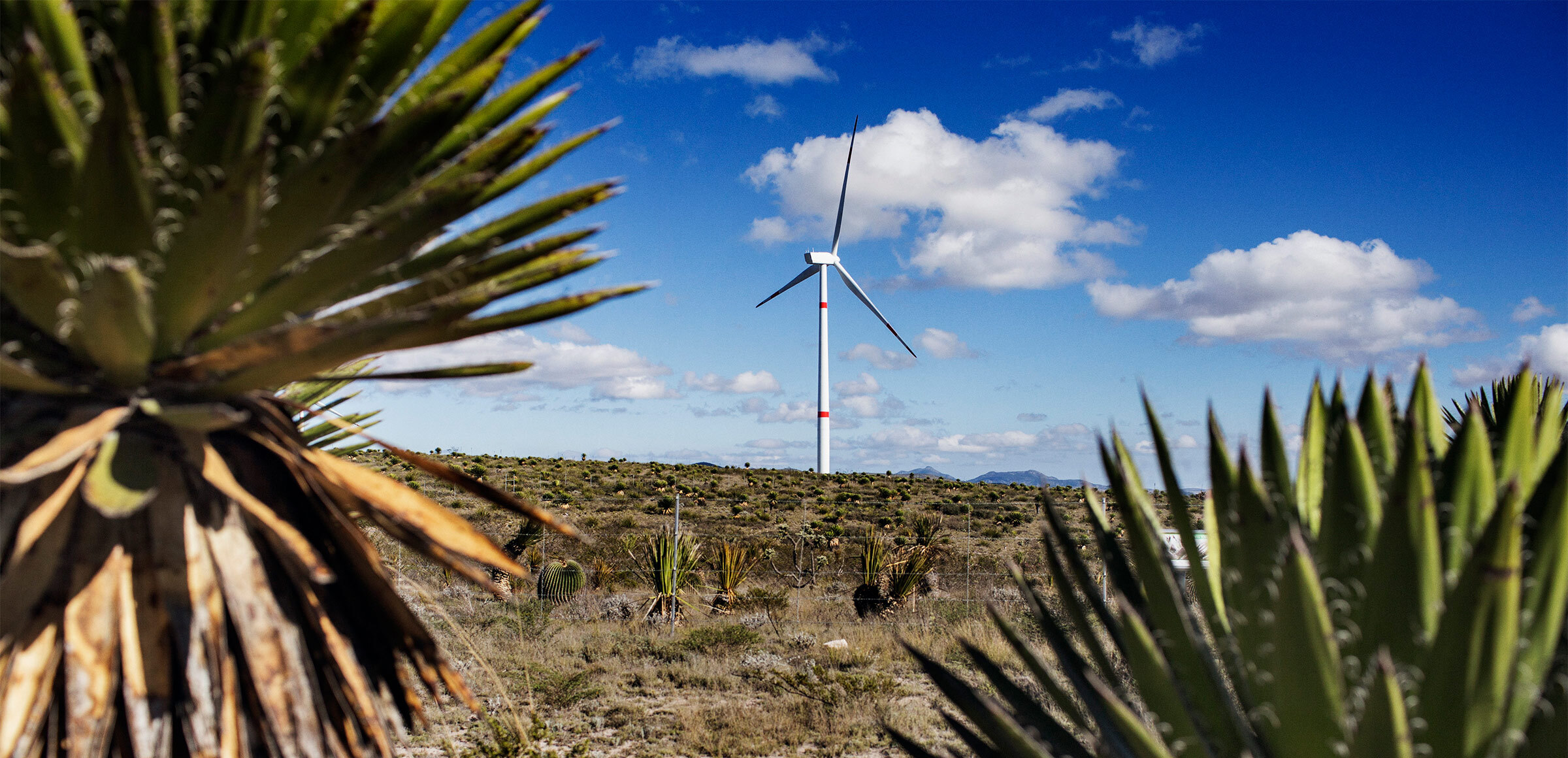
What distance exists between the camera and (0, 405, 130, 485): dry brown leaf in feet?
4.98

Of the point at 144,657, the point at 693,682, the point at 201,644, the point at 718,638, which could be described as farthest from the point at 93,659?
the point at 718,638

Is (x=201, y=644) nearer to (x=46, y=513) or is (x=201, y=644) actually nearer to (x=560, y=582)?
(x=46, y=513)

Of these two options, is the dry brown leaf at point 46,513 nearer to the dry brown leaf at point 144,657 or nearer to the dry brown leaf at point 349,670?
the dry brown leaf at point 144,657

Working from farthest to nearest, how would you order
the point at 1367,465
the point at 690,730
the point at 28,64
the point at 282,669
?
the point at 690,730 → the point at 282,669 → the point at 1367,465 → the point at 28,64

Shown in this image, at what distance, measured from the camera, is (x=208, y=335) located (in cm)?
196

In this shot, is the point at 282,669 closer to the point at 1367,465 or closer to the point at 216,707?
the point at 216,707

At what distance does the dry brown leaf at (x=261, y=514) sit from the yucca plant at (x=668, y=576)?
1364cm

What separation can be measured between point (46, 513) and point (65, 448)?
0.15 m

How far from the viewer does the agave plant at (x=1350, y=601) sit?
4.63 ft

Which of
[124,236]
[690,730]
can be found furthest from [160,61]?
[690,730]

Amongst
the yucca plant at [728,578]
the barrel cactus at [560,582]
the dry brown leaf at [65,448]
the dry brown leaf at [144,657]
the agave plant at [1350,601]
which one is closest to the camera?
the agave plant at [1350,601]

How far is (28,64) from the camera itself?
1.48 metres

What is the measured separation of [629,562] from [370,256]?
2014 centimetres

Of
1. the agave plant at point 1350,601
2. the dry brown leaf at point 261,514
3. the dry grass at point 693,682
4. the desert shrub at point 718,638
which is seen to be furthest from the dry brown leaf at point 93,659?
the desert shrub at point 718,638
